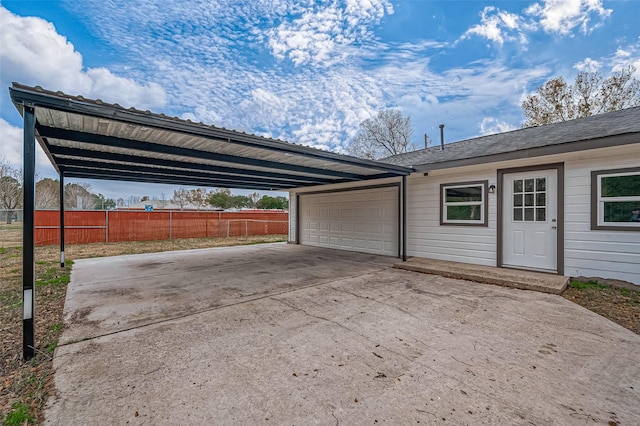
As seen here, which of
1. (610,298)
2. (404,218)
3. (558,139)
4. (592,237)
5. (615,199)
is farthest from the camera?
(404,218)

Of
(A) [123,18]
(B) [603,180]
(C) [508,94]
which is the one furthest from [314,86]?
(B) [603,180]

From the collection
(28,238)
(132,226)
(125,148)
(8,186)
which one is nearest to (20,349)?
(28,238)

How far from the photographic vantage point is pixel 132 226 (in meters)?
13.0

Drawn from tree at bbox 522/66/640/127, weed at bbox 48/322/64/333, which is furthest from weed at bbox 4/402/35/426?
tree at bbox 522/66/640/127

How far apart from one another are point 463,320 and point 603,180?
12.7 ft

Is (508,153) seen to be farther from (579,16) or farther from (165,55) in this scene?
(165,55)

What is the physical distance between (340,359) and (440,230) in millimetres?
5429

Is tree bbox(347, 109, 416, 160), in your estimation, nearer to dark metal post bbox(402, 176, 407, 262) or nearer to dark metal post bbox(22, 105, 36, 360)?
dark metal post bbox(402, 176, 407, 262)

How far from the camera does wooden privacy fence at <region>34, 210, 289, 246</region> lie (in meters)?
11.6

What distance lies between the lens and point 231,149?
195 inches

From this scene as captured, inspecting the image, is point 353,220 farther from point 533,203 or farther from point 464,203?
point 533,203

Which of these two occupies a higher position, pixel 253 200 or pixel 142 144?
pixel 253 200

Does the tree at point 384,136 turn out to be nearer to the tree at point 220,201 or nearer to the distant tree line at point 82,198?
the distant tree line at point 82,198

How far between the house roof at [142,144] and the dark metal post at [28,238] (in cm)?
29
